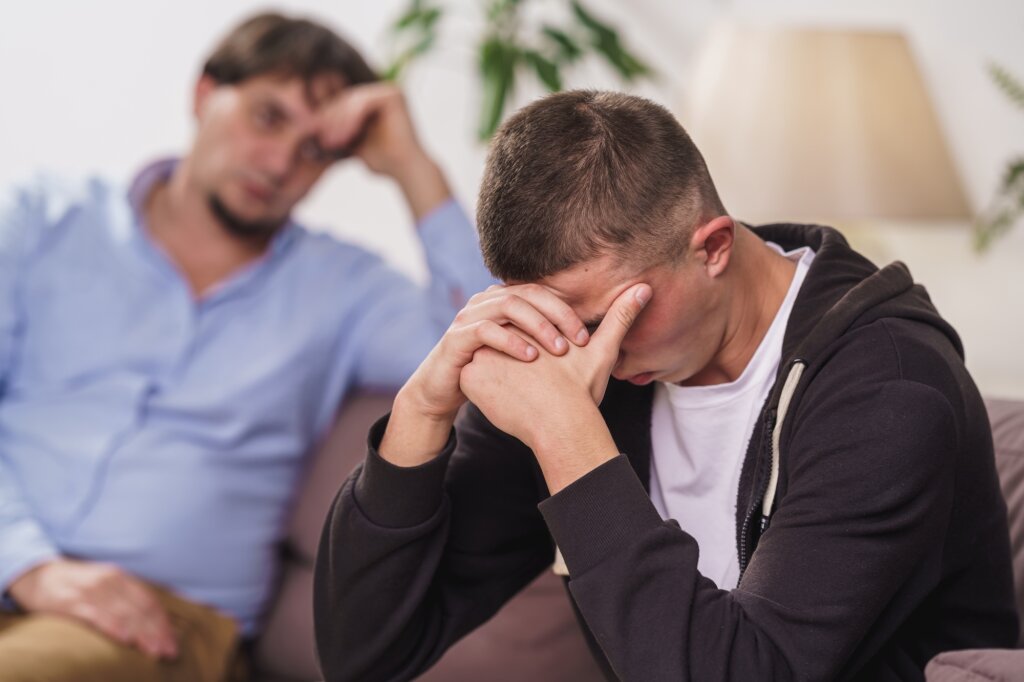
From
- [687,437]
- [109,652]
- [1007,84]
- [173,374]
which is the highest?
[1007,84]

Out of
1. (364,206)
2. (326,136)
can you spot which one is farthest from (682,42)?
(326,136)

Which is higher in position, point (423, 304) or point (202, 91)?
point (202, 91)

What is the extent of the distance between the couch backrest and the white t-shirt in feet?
1.14

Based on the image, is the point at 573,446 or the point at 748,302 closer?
the point at 573,446

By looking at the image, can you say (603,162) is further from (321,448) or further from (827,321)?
(321,448)

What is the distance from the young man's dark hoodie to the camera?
86cm

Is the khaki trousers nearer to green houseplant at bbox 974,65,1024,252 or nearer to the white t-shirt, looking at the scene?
the white t-shirt

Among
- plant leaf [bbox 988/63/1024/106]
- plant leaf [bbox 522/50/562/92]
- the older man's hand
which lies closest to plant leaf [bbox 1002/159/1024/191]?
plant leaf [bbox 988/63/1024/106]

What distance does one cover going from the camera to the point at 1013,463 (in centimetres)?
125

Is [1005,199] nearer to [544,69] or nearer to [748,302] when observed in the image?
[544,69]

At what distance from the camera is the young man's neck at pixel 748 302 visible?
102cm

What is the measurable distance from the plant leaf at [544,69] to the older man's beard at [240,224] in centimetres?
77

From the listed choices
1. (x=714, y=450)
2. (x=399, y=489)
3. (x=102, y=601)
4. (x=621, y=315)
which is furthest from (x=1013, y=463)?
(x=102, y=601)

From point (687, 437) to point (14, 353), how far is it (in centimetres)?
124
